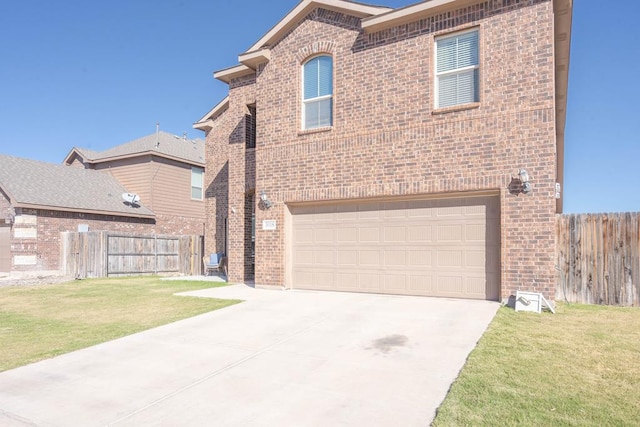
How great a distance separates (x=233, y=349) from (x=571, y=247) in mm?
7516

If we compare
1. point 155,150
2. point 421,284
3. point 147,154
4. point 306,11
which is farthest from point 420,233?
point 147,154

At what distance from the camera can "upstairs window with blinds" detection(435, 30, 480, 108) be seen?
30.3ft

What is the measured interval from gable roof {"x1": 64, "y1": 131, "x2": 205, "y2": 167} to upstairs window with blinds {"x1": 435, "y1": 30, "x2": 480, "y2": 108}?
1689 centimetres

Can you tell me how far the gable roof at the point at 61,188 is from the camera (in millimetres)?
17969

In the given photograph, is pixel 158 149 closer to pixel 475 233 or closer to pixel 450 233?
pixel 450 233

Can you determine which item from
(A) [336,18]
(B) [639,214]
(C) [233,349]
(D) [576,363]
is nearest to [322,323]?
(C) [233,349]

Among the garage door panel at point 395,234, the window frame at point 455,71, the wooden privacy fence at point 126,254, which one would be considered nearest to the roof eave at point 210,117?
the wooden privacy fence at point 126,254

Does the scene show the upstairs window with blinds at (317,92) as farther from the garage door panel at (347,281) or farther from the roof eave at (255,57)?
the garage door panel at (347,281)

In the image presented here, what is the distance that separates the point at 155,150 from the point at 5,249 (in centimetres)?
808

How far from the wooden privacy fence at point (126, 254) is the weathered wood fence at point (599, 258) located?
47.1 feet

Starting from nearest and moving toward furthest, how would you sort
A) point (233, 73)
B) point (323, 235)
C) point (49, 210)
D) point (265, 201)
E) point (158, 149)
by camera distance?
1. point (323, 235)
2. point (265, 201)
3. point (233, 73)
4. point (49, 210)
5. point (158, 149)

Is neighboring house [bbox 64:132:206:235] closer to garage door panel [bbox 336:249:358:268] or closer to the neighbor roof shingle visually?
the neighbor roof shingle

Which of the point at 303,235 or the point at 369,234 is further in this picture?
the point at 303,235

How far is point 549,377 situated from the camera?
14.5ft
